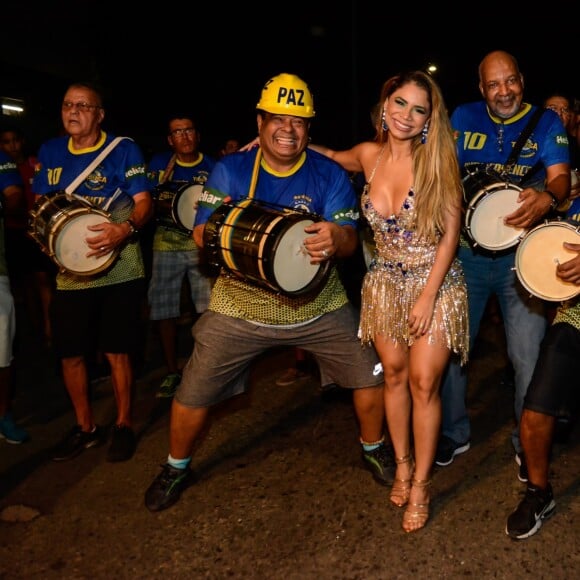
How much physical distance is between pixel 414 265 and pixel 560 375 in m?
0.90

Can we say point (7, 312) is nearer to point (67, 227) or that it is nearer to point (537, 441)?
point (67, 227)

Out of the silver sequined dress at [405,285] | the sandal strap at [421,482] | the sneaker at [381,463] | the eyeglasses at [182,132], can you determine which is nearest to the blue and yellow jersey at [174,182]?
the eyeglasses at [182,132]

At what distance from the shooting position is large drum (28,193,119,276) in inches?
146

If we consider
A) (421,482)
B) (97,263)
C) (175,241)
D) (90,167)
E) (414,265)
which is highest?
(90,167)

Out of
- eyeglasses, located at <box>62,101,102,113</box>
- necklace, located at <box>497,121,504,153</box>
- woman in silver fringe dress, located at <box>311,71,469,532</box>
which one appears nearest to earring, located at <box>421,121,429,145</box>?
woman in silver fringe dress, located at <box>311,71,469,532</box>

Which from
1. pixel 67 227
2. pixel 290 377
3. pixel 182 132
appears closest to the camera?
pixel 67 227

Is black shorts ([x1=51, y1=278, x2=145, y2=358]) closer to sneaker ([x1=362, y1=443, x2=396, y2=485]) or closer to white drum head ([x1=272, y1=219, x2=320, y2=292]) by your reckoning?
white drum head ([x1=272, y1=219, x2=320, y2=292])

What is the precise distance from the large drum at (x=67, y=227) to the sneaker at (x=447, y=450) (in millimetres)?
2468

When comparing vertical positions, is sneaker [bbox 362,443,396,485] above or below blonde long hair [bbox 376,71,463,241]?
below

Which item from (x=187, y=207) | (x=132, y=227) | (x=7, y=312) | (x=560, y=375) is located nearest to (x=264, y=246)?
(x=132, y=227)

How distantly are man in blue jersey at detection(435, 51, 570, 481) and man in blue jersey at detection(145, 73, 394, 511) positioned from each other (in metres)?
0.74

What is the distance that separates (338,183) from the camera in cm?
342

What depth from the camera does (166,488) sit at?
3.56m

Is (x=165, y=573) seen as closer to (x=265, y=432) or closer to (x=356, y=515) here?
(x=356, y=515)
